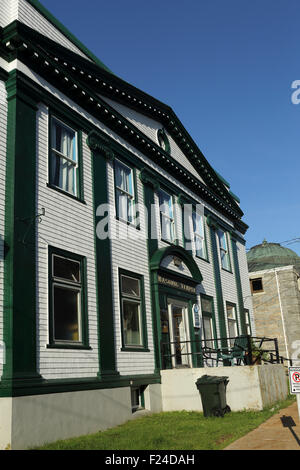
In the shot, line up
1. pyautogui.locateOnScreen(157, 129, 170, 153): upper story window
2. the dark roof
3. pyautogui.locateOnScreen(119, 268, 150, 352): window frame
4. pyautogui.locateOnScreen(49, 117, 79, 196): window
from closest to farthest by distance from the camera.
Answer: pyautogui.locateOnScreen(49, 117, 79, 196): window → pyautogui.locateOnScreen(119, 268, 150, 352): window frame → pyautogui.locateOnScreen(157, 129, 170, 153): upper story window → the dark roof

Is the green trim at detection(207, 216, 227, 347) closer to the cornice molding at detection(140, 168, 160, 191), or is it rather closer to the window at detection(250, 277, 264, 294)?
the cornice molding at detection(140, 168, 160, 191)

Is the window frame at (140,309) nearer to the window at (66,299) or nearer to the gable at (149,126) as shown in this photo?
the window at (66,299)

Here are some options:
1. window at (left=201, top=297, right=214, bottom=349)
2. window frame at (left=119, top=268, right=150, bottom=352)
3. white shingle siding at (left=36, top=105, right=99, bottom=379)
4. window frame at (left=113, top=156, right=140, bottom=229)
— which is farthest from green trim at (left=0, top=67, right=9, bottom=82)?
window at (left=201, top=297, right=214, bottom=349)

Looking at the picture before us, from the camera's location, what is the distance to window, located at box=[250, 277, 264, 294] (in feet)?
114

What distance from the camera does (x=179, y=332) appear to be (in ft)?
56.3

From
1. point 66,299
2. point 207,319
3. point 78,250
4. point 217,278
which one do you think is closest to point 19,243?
point 66,299

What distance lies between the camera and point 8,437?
28.9 ft

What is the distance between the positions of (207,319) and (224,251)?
16.0 ft

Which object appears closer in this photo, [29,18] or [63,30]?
[29,18]

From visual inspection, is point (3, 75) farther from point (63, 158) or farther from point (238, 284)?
point (238, 284)

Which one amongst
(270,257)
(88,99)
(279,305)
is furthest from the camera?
(270,257)

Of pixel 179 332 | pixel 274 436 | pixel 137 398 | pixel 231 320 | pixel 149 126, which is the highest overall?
pixel 149 126

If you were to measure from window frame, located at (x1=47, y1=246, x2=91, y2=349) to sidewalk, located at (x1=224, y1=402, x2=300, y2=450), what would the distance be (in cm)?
435

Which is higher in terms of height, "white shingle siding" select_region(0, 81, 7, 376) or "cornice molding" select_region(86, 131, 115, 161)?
"cornice molding" select_region(86, 131, 115, 161)
